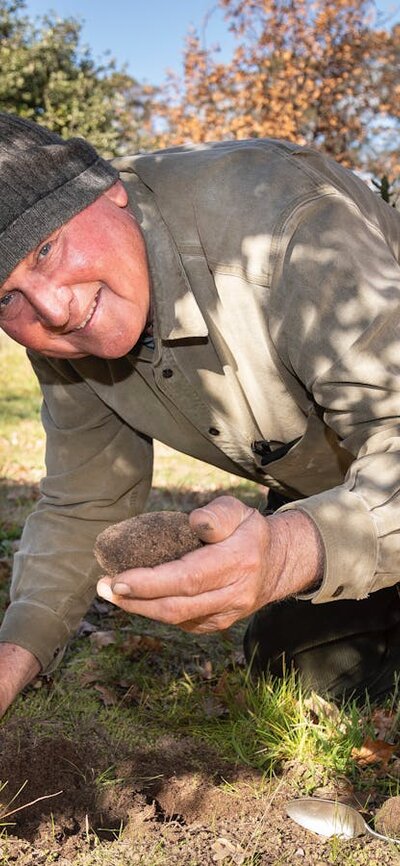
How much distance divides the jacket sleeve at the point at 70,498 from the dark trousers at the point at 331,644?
0.76m

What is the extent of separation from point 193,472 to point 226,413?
4284mm

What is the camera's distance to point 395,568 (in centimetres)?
207

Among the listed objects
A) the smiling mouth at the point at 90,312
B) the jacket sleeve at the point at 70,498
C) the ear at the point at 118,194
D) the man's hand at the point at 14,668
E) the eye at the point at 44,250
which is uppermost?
the ear at the point at 118,194

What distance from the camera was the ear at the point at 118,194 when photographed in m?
2.64

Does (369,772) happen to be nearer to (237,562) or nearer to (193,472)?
(237,562)

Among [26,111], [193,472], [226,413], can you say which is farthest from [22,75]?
[226,413]

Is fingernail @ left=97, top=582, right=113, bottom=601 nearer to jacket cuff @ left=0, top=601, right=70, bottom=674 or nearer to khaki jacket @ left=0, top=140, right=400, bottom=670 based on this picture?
khaki jacket @ left=0, top=140, right=400, bottom=670

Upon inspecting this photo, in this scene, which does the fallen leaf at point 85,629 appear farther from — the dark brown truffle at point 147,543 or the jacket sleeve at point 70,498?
the dark brown truffle at point 147,543

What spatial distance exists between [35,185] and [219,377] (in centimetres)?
83

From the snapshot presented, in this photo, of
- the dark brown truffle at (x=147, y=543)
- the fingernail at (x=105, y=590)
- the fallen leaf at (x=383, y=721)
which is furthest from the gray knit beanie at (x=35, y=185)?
the fallen leaf at (x=383, y=721)

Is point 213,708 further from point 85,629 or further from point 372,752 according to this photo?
point 85,629

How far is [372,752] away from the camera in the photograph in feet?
9.73

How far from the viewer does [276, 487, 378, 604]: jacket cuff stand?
1.93m

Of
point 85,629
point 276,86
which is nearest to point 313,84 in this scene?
point 276,86
